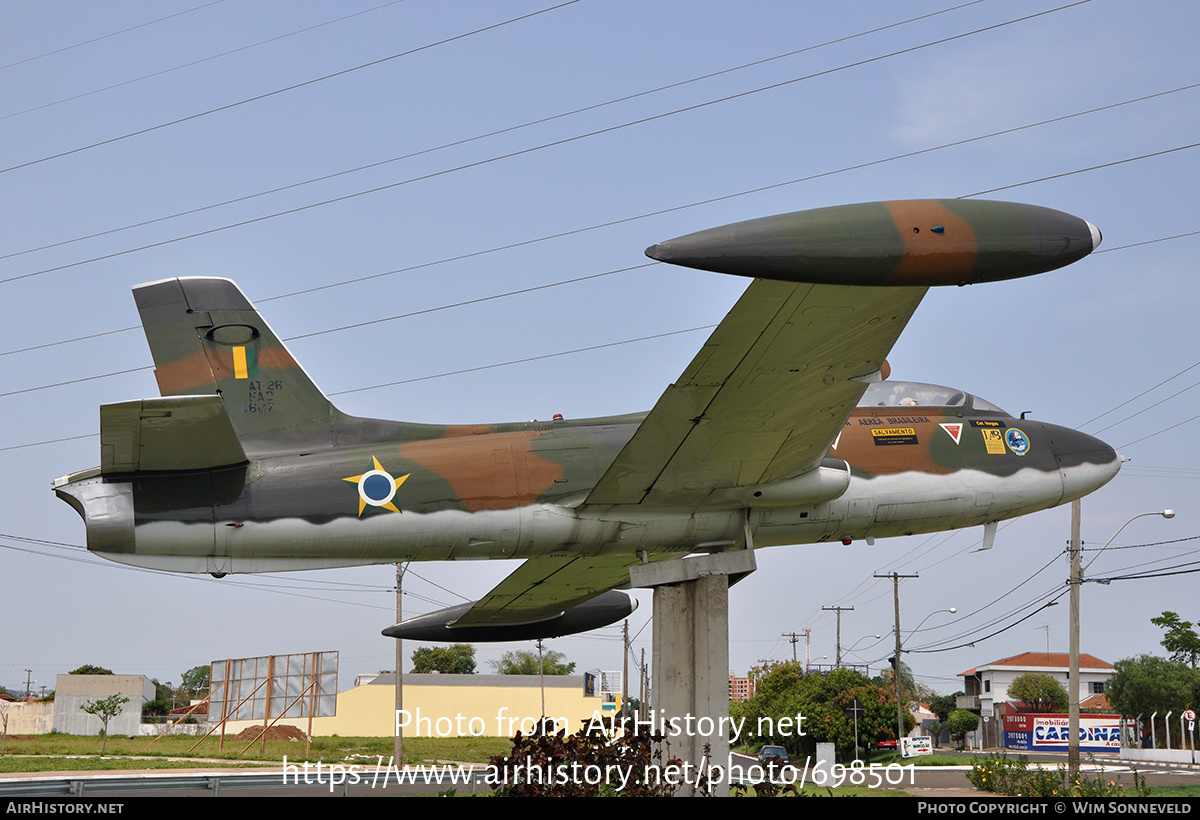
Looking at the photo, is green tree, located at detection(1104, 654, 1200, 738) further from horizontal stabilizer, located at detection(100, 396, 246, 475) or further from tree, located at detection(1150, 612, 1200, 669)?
horizontal stabilizer, located at detection(100, 396, 246, 475)

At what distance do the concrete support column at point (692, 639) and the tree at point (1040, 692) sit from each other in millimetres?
83181

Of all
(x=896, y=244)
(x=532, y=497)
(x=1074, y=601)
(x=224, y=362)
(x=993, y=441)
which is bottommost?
(x=1074, y=601)

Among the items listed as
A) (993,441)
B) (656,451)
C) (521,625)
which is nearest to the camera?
(656,451)

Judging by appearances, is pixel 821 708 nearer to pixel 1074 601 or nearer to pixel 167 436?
pixel 1074 601

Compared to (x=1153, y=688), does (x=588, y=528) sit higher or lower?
higher

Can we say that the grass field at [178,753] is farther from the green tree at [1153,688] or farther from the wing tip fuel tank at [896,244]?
the green tree at [1153,688]

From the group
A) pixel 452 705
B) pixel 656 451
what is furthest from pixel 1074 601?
pixel 452 705

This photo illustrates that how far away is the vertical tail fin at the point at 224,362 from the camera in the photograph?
41.5ft

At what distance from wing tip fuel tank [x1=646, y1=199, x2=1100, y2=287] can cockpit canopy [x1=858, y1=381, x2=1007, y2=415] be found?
5958 millimetres

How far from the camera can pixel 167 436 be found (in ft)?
33.8

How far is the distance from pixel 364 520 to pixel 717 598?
172 inches

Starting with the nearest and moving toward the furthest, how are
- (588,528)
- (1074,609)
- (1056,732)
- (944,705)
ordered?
(588,528)
(1074,609)
(1056,732)
(944,705)

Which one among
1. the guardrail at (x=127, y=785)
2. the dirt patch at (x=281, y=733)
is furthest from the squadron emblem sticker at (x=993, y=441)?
the dirt patch at (x=281, y=733)

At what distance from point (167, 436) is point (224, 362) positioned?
2.74 m
